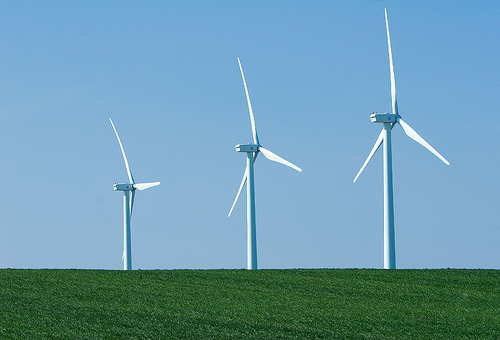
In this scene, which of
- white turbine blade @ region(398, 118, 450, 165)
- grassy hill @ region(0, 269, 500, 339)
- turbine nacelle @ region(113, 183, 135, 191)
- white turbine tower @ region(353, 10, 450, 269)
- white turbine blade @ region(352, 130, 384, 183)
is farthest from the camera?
turbine nacelle @ region(113, 183, 135, 191)

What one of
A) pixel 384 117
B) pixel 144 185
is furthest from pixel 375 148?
pixel 144 185

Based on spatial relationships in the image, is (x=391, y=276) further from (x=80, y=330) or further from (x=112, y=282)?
(x=80, y=330)

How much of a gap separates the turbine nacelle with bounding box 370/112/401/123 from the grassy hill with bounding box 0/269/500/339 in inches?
464

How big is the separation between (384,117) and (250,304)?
23121mm

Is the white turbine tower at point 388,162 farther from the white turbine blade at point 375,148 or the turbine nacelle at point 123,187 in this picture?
the turbine nacelle at point 123,187

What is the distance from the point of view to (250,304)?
93.0 ft

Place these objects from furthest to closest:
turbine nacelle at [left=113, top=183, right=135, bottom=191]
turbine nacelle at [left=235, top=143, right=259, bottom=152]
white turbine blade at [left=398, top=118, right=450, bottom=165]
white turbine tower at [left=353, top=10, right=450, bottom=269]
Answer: turbine nacelle at [left=113, top=183, right=135, bottom=191]
turbine nacelle at [left=235, top=143, right=259, bottom=152]
white turbine tower at [left=353, top=10, right=450, bottom=269]
white turbine blade at [left=398, top=118, right=450, bottom=165]

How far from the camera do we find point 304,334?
22828 millimetres

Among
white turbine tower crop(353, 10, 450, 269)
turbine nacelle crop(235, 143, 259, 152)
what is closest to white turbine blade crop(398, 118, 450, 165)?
white turbine tower crop(353, 10, 450, 269)

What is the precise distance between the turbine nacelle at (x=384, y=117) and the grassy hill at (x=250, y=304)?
1178 cm

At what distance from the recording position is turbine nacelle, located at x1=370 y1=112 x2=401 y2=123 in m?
48.1

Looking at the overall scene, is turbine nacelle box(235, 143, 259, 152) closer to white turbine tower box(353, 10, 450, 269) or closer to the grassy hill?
white turbine tower box(353, 10, 450, 269)

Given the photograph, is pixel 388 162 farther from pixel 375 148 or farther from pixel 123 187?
pixel 123 187

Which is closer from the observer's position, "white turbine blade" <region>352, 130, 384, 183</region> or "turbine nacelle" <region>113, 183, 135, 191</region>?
"white turbine blade" <region>352, 130, 384, 183</region>
